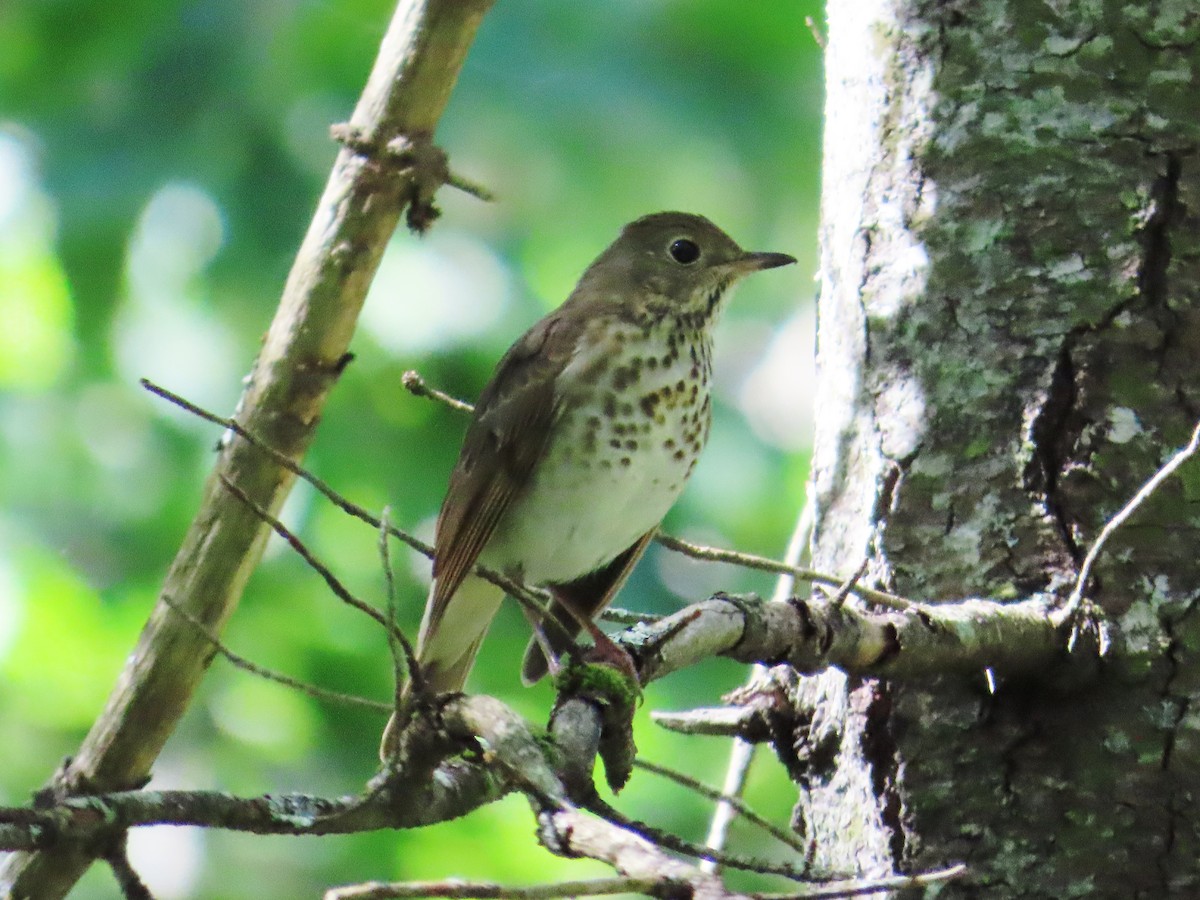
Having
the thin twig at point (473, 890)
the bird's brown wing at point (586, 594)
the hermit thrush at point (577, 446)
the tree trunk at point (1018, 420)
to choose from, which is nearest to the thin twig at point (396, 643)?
the thin twig at point (473, 890)

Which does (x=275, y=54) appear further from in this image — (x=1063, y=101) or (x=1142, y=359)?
(x=1142, y=359)

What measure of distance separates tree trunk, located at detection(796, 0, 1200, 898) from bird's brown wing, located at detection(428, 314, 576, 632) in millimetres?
945

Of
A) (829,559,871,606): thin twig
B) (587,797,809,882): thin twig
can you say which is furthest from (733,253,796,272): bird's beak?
(587,797,809,882): thin twig

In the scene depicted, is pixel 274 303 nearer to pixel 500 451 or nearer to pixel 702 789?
pixel 500 451

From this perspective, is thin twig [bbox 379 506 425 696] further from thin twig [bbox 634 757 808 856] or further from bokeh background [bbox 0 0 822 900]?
bokeh background [bbox 0 0 822 900]

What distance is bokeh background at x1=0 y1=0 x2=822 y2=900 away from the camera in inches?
198

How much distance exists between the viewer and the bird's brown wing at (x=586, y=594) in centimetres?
371

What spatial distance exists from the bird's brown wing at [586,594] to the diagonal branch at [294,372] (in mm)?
1230

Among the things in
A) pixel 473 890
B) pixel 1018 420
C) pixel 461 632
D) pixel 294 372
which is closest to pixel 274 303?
pixel 461 632

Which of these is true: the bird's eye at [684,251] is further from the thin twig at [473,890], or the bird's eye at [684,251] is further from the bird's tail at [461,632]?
the thin twig at [473,890]

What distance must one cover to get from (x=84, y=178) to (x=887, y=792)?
3.70m

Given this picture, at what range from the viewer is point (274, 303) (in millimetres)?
5000

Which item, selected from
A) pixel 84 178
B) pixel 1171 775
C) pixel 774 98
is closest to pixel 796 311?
pixel 774 98

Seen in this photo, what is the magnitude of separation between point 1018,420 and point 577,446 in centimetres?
129
